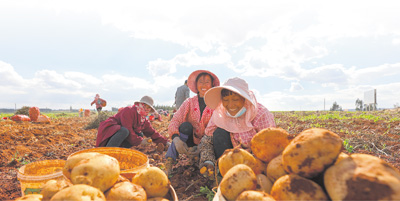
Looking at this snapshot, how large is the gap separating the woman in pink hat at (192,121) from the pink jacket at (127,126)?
101 centimetres

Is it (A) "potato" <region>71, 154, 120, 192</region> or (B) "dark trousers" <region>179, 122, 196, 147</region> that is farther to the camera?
(B) "dark trousers" <region>179, 122, 196, 147</region>

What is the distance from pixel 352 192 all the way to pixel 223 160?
0.95m

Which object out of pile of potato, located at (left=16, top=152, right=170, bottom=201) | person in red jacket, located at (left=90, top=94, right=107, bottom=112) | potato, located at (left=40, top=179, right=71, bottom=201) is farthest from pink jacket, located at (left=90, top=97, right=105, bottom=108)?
potato, located at (left=40, top=179, right=71, bottom=201)

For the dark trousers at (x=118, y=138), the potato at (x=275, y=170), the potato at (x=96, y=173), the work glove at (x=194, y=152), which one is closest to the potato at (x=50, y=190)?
the potato at (x=96, y=173)

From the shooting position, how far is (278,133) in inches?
72.3

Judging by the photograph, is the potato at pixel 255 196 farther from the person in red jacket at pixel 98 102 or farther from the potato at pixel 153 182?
the person in red jacket at pixel 98 102

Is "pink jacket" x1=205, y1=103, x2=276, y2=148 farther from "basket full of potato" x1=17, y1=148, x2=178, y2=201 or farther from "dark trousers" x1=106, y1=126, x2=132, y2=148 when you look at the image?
"dark trousers" x1=106, y1=126, x2=132, y2=148

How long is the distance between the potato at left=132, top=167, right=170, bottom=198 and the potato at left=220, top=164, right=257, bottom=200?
466 mm

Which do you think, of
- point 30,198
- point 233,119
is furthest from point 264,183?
point 30,198

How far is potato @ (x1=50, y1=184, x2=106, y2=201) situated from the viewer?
123 centimetres

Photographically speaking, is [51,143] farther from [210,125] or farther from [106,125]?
[210,125]

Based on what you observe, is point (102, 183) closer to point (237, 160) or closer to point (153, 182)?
point (153, 182)

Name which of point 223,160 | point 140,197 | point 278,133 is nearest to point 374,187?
point 278,133

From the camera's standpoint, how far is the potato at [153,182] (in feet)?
5.56
